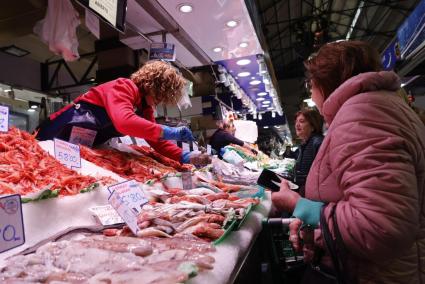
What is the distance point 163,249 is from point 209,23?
3.34 meters

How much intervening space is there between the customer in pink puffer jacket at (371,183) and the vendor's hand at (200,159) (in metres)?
1.94

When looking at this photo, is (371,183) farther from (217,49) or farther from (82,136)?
(217,49)

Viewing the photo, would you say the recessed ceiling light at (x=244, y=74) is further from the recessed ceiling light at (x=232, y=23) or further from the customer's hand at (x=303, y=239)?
the customer's hand at (x=303, y=239)

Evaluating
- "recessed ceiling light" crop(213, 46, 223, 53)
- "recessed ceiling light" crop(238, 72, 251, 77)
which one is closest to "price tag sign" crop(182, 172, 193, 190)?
"recessed ceiling light" crop(213, 46, 223, 53)

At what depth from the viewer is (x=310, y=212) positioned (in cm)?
151

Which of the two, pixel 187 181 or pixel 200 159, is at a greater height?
pixel 200 159

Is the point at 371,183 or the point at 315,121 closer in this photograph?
the point at 371,183

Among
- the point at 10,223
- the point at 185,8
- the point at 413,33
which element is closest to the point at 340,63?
the point at 10,223

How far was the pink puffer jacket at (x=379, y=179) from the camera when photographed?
3.88 ft

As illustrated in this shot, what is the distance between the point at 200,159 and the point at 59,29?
1.69 meters

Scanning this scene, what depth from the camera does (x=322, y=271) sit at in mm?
1604

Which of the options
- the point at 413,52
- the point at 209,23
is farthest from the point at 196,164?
the point at 413,52

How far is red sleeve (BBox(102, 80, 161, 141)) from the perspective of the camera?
9.22 feet

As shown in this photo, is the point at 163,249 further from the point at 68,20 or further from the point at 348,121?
the point at 68,20
